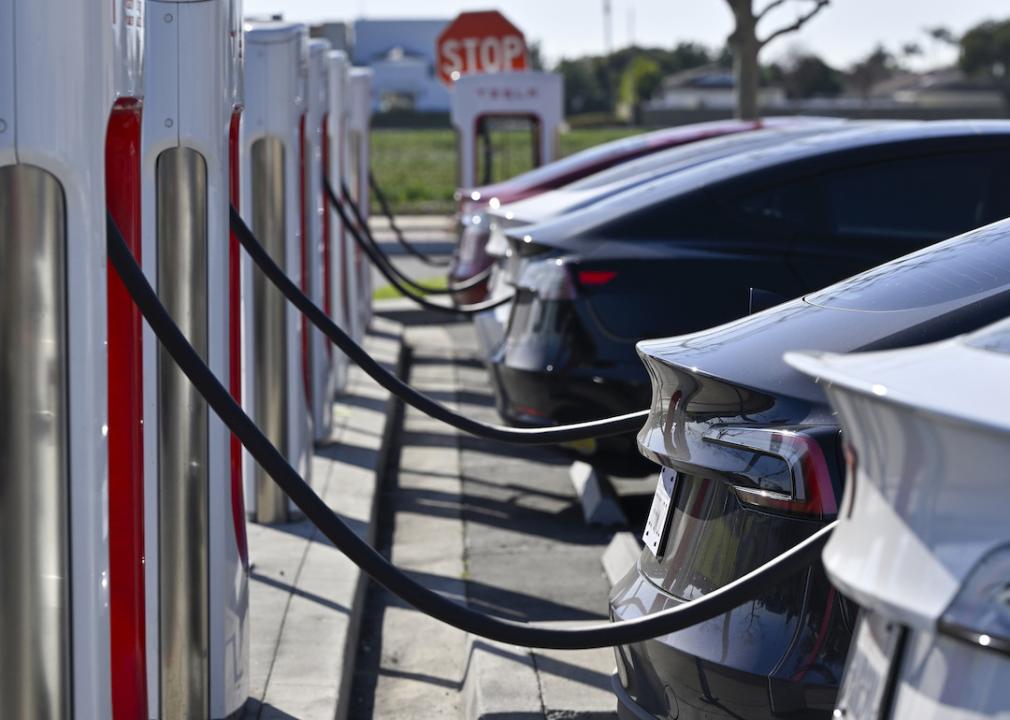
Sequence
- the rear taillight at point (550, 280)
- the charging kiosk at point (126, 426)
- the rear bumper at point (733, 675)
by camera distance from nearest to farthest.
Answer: the rear bumper at point (733, 675), the charging kiosk at point (126, 426), the rear taillight at point (550, 280)

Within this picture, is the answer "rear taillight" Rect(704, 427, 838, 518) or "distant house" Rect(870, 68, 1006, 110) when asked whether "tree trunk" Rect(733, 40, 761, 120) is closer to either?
"rear taillight" Rect(704, 427, 838, 518)

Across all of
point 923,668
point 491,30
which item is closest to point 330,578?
point 923,668

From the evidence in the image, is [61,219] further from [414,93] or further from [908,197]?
→ [414,93]

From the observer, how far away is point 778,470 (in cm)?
330

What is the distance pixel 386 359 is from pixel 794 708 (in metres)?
8.18

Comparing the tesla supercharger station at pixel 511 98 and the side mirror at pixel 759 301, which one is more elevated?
the tesla supercharger station at pixel 511 98

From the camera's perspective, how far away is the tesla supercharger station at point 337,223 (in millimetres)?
9305

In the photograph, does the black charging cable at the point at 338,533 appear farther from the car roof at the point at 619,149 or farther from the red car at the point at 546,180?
the car roof at the point at 619,149

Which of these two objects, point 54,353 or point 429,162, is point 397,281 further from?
point 429,162

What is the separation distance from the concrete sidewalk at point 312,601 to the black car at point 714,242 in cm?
99

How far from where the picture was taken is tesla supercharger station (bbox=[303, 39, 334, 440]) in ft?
24.3

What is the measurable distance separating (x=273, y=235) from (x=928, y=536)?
4831mm

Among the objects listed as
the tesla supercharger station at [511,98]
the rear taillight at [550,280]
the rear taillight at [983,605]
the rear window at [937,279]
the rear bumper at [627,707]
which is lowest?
the rear bumper at [627,707]

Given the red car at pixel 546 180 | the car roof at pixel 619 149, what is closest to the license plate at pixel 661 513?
the red car at pixel 546 180
